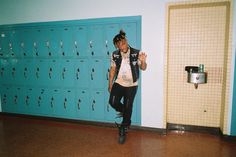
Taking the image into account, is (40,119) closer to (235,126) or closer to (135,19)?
(135,19)

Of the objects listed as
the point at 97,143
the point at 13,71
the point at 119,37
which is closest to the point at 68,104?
the point at 97,143

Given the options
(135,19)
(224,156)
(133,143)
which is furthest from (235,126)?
(135,19)

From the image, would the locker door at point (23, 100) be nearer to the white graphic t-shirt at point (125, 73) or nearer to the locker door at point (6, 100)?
the locker door at point (6, 100)

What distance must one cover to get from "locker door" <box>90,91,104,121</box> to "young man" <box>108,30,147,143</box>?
48 centimetres

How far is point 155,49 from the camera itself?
3166 millimetres

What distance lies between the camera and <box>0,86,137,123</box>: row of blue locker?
355cm

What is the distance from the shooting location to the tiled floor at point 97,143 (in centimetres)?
260

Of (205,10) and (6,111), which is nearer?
(205,10)

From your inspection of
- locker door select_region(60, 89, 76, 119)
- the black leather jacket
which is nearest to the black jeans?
the black leather jacket

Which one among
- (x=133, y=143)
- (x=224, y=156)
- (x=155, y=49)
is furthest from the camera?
(x=155, y=49)

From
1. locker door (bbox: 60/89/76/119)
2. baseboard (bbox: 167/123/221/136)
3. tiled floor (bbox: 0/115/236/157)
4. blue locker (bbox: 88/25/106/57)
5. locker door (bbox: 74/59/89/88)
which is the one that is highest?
blue locker (bbox: 88/25/106/57)

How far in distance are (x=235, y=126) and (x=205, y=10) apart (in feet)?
5.98

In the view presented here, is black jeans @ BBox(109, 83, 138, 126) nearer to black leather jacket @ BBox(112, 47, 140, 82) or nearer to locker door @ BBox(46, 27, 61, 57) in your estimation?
black leather jacket @ BBox(112, 47, 140, 82)

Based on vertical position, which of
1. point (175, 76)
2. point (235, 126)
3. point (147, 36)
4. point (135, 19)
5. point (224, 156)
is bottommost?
point (224, 156)
